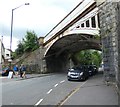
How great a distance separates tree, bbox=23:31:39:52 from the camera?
5316cm

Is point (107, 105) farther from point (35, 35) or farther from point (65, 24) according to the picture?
point (35, 35)

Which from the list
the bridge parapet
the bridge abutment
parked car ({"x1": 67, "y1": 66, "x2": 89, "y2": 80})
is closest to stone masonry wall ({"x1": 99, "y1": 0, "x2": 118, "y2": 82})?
the bridge abutment

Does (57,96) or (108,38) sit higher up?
(108,38)

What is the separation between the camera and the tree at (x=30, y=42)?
174 feet

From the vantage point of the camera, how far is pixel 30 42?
176 ft

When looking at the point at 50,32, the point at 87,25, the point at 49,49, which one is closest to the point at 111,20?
the point at 87,25

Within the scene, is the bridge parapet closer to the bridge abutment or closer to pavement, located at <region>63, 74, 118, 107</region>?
the bridge abutment

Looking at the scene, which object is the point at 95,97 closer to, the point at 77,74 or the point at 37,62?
the point at 77,74

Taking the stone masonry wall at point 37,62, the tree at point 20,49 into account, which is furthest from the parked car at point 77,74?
the tree at point 20,49

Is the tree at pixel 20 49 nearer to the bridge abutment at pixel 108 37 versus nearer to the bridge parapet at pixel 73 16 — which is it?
the bridge parapet at pixel 73 16

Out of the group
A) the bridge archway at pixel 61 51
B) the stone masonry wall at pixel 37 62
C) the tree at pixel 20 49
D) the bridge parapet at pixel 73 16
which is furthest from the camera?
the tree at pixel 20 49

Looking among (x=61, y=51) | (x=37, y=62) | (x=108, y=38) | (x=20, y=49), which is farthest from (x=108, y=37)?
(x=20, y=49)

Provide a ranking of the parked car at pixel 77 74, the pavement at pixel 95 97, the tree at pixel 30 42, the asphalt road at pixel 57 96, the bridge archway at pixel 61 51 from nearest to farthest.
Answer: the pavement at pixel 95 97, the asphalt road at pixel 57 96, the parked car at pixel 77 74, the bridge archway at pixel 61 51, the tree at pixel 30 42

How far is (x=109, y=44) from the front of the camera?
20.8 metres
